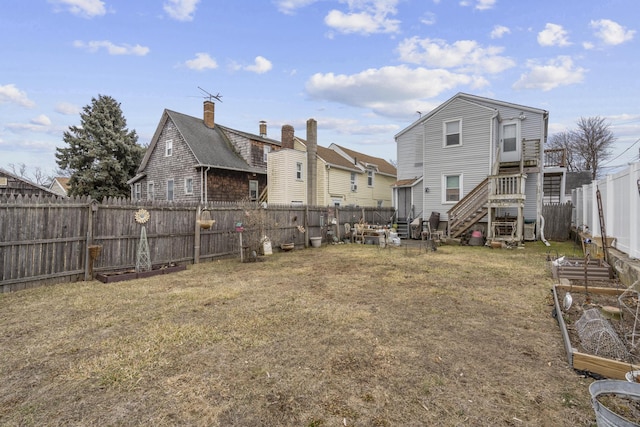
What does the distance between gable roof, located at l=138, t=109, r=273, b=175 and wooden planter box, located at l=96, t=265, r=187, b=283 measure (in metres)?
11.4

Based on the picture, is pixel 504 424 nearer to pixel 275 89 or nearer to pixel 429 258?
pixel 429 258

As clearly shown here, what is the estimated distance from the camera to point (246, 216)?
415 inches

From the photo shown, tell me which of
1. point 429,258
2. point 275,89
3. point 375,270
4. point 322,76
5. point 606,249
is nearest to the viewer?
point 606,249

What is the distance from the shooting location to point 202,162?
18.7m

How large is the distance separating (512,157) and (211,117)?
19.3 metres

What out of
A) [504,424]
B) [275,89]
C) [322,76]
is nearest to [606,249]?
[504,424]

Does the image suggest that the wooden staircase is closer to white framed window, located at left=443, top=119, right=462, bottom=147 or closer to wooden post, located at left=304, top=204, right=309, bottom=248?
white framed window, located at left=443, top=119, right=462, bottom=147

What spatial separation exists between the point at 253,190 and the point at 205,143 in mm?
4347

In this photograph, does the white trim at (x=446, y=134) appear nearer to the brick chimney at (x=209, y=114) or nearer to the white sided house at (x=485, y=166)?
the white sided house at (x=485, y=166)

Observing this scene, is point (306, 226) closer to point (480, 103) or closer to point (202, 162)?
point (202, 162)

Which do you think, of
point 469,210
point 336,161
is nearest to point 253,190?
point 336,161

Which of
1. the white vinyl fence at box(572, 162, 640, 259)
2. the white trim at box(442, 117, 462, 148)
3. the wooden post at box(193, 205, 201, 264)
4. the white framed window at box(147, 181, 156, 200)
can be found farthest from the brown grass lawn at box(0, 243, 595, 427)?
the white framed window at box(147, 181, 156, 200)

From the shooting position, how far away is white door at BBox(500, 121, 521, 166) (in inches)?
597

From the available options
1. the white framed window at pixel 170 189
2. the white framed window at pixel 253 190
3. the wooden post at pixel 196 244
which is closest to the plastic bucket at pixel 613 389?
the wooden post at pixel 196 244
